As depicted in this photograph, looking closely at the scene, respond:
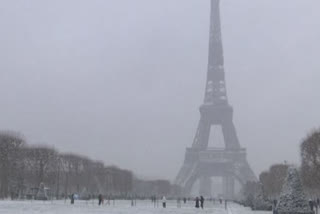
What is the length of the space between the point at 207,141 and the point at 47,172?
72.1 m

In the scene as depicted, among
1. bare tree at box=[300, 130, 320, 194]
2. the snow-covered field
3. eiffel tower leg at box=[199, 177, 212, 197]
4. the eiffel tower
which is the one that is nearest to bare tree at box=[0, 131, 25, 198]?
the snow-covered field

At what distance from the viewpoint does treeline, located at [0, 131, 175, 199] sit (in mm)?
69188

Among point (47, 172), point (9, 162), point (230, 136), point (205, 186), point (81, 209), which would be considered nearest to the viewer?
point (81, 209)

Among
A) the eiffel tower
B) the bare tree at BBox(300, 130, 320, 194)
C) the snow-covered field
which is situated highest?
the eiffel tower

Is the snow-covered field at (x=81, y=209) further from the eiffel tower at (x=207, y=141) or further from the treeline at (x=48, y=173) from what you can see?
the eiffel tower at (x=207, y=141)

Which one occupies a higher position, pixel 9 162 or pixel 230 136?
pixel 230 136

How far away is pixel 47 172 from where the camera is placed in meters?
80.5

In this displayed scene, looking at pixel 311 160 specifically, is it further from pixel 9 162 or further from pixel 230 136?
pixel 230 136

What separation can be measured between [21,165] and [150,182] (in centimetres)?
7891

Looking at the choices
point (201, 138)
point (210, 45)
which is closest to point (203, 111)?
point (201, 138)

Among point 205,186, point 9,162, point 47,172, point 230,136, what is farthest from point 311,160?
point 205,186

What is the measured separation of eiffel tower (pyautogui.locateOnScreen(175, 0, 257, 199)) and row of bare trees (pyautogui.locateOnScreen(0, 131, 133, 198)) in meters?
38.1

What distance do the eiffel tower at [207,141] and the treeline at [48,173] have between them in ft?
116

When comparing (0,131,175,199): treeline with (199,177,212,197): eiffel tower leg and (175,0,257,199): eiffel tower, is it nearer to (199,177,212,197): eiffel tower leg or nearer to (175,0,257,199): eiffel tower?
(175,0,257,199): eiffel tower
